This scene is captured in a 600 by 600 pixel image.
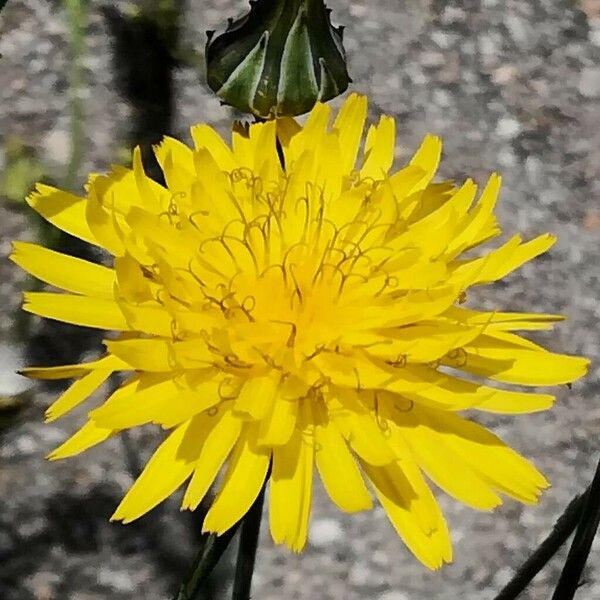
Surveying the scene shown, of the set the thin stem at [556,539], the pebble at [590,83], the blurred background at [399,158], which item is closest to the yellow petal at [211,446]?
the thin stem at [556,539]

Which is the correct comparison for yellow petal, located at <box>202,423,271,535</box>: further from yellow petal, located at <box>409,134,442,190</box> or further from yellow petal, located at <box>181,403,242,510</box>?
yellow petal, located at <box>409,134,442,190</box>

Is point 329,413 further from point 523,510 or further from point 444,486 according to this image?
point 523,510

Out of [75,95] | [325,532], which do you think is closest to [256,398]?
[325,532]

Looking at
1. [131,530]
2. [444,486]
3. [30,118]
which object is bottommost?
[131,530]

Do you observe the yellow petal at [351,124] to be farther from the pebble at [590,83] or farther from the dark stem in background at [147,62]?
the pebble at [590,83]

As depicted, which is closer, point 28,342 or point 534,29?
point 28,342

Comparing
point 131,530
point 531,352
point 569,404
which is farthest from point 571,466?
point 531,352

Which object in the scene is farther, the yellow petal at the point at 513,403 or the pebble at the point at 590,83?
the pebble at the point at 590,83
